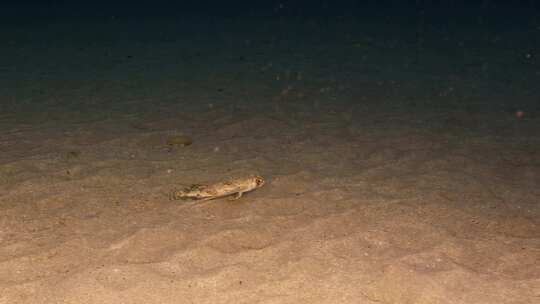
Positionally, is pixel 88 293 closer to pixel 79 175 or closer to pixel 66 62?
pixel 79 175

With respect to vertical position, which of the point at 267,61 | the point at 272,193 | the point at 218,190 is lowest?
the point at 272,193

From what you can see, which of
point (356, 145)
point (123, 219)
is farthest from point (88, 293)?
point (356, 145)

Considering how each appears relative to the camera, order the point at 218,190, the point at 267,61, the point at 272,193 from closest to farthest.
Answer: the point at 218,190
the point at 272,193
the point at 267,61

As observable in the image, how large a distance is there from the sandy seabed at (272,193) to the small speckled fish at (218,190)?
0.10 m

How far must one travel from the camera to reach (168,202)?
4398mm

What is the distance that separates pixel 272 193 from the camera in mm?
4602

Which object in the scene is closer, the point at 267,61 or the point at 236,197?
the point at 236,197

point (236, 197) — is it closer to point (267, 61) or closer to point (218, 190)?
point (218, 190)

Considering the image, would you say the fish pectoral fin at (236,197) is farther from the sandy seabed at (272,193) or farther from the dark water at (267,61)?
the dark water at (267,61)

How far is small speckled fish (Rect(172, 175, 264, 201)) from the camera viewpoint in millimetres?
4426

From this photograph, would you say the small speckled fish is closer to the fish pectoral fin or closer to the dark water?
the fish pectoral fin

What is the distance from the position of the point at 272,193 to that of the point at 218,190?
0.53m

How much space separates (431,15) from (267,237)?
1618 centimetres

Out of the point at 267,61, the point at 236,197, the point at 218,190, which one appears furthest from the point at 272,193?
the point at 267,61
